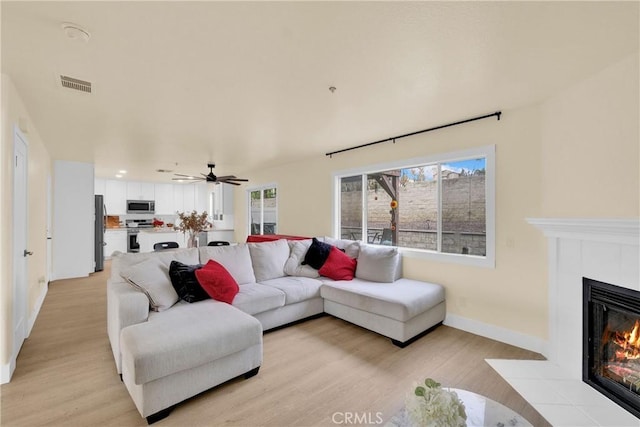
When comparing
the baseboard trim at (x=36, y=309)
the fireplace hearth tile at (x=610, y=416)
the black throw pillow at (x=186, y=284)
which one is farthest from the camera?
the baseboard trim at (x=36, y=309)

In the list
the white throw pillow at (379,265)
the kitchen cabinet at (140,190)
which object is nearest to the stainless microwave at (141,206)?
the kitchen cabinet at (140,190)

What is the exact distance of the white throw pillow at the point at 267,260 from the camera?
3.67 m

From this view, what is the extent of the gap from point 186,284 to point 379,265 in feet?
7.33

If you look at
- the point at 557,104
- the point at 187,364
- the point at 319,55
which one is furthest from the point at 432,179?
the point at 187,364

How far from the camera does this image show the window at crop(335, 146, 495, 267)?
127 inches

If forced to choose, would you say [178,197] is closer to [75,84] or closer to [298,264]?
[298,264]

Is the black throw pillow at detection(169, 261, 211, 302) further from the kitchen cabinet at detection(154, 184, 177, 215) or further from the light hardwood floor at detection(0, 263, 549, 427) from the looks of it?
the kitchen cabinet at detection(154, 184, 177, 215)

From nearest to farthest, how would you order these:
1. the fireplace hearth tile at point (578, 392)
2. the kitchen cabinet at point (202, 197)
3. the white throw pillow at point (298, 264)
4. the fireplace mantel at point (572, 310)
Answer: the fireplace mantel at point (572, 310) < the fireplace hearth tile at point (578, 392) < the white throw pillow at point (298, 264) < the kitchen cabinet at point (202, 197)

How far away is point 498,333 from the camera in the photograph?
9.86 feet

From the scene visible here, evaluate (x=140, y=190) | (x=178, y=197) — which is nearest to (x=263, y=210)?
(x=178, y=197)

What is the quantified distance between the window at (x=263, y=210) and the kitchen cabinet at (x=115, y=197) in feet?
13.3

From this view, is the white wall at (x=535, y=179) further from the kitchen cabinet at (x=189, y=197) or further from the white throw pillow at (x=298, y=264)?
the kitchen cabinet at (x=189, y=197)

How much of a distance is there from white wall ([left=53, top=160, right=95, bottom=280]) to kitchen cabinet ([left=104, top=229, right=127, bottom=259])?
2304mm

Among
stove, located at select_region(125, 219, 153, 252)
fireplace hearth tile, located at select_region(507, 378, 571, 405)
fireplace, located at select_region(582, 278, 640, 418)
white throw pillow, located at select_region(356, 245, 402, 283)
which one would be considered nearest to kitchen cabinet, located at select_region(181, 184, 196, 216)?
stove, located at select_region(125, 219, 153, 252)
